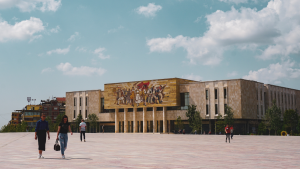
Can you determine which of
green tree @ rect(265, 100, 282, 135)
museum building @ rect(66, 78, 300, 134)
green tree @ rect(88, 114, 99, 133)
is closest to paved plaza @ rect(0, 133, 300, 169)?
green tree @ rect(265, 100, 282, 135)

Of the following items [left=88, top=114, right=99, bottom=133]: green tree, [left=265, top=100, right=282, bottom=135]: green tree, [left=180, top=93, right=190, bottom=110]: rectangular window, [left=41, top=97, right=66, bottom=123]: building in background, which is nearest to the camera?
[left=265, top=100, right=282, bottom=135]: green tree

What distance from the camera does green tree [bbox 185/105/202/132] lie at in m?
72.4

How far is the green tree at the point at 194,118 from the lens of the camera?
72.4 m

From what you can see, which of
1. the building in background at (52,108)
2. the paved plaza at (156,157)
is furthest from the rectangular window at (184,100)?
the building in background at (52,108)

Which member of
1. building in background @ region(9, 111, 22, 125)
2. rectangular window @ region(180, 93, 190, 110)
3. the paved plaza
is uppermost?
rectangular window @ region(180, 93, 190, 110)

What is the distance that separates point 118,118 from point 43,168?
254ft

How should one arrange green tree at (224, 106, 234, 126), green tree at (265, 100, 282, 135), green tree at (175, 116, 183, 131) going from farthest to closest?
green tree at (175, 116, 183, 131) < green tree at (265, 100, 282, 135) < green tree at (224, 106, 234, 126)

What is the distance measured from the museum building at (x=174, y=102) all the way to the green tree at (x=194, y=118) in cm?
242

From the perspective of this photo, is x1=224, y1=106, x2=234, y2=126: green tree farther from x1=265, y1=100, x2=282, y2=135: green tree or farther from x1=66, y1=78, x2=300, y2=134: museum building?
x1=265, y1=100, x2=282, y2=135: green tree

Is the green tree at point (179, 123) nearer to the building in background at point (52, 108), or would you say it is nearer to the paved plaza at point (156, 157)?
the paved plaza at point (156, 157)

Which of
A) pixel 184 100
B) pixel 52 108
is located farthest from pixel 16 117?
pixel 184 100

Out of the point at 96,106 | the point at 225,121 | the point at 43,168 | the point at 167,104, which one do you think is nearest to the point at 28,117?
the point at 96,106

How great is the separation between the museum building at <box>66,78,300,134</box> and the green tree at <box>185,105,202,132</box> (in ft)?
7.94

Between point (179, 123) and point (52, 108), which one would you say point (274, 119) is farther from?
point (52, 108)
